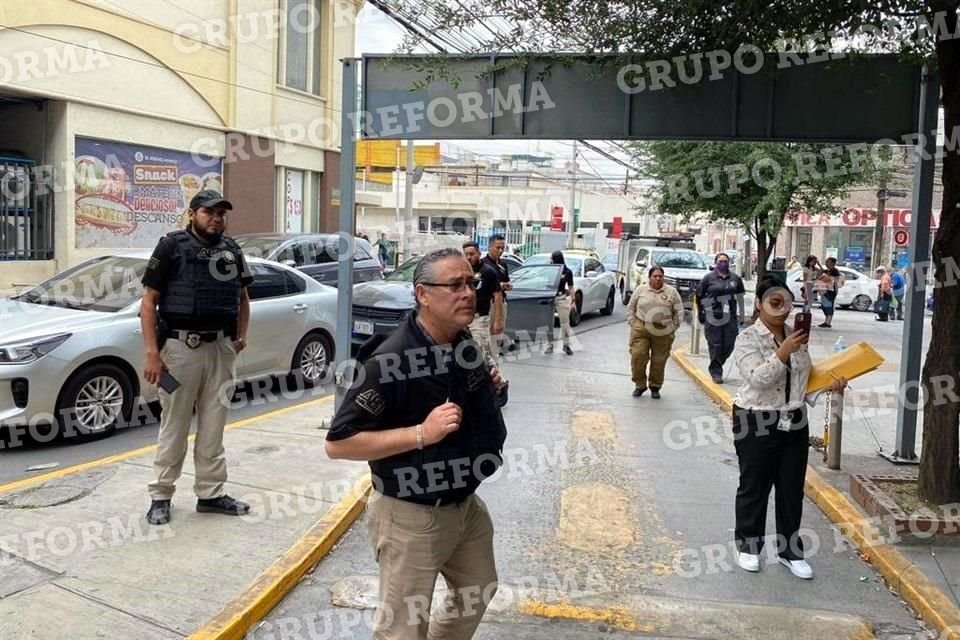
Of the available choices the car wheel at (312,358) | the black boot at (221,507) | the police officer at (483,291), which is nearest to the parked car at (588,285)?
the police officer at (483,291)

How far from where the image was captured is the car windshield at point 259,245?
12.4m

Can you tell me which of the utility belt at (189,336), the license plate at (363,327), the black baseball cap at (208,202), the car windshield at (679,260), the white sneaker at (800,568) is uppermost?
the black baseball cap at (208,202)

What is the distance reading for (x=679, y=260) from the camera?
22875 mm

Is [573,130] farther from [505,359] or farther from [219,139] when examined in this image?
[219,139]

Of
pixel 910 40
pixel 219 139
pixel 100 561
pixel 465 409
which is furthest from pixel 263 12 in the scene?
pixel 465 409

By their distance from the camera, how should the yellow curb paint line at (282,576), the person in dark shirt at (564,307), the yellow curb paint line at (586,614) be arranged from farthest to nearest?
the person in dark shirt at (564,307), the yellow curb paint line at (586,614), the yellow curb paint line at (282,576)

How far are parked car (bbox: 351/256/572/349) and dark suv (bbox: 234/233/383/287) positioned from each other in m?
0.55

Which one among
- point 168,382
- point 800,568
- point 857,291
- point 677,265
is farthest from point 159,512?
point 857,291

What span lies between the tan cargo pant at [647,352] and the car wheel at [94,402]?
5.74 m

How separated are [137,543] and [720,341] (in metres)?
8.31

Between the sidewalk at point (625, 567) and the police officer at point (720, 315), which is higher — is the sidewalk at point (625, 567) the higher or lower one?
the lower one

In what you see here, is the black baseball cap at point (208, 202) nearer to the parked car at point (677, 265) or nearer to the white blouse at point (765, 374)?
the white blouse at point (765, 374)

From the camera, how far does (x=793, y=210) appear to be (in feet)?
62.1

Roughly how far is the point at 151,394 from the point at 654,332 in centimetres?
567
